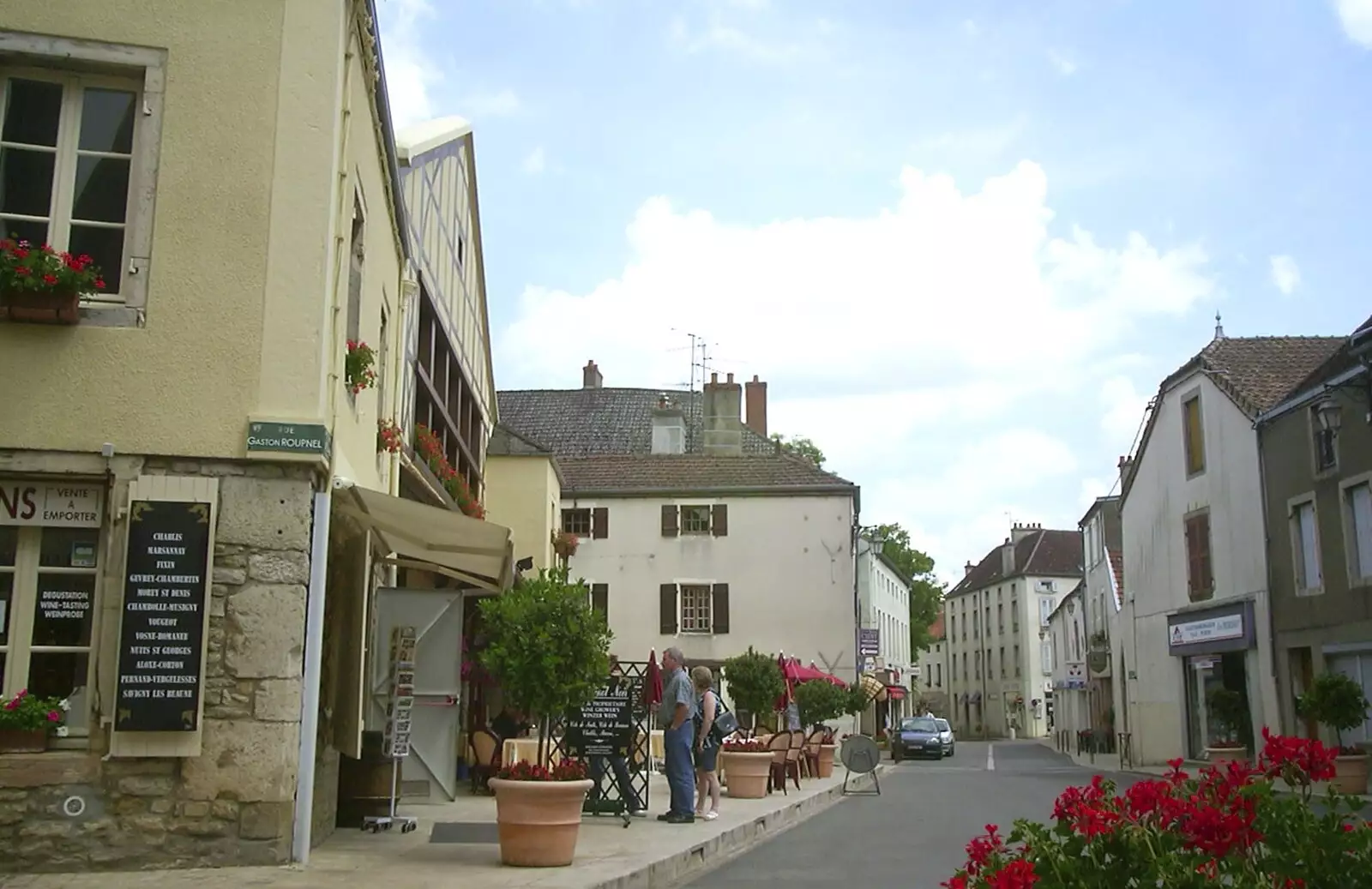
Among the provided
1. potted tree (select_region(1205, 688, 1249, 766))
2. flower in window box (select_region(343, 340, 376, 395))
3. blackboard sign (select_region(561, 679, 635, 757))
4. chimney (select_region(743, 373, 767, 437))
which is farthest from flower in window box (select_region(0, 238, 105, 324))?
chimney (select_region(743, 373, 767, 437))

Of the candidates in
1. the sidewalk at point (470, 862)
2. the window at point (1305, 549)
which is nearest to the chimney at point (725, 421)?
the window at point (1305, 549)

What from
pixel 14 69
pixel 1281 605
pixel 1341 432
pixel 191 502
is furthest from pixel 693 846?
pixel 1281 605

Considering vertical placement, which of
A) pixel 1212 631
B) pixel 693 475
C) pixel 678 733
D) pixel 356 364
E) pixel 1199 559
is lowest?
pixel 678 733

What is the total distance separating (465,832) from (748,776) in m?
7.15

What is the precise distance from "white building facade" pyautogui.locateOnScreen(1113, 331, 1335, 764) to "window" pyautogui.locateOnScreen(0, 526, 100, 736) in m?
22.7

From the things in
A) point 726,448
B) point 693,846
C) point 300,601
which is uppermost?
point 726,448

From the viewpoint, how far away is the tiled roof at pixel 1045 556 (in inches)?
3118

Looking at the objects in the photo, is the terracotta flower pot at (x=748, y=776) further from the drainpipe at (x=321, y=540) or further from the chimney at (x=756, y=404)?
the chimney at (x=756, y=404)

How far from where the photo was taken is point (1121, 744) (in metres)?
34.4

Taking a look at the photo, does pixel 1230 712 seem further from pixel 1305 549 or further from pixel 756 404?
pixel 756 404

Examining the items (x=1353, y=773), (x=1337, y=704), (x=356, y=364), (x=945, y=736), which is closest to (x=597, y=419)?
(x=945, y=736)

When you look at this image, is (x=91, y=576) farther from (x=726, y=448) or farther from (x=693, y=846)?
(x=726, y=448)

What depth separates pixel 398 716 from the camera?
1196cm

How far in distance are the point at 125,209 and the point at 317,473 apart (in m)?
2.29
